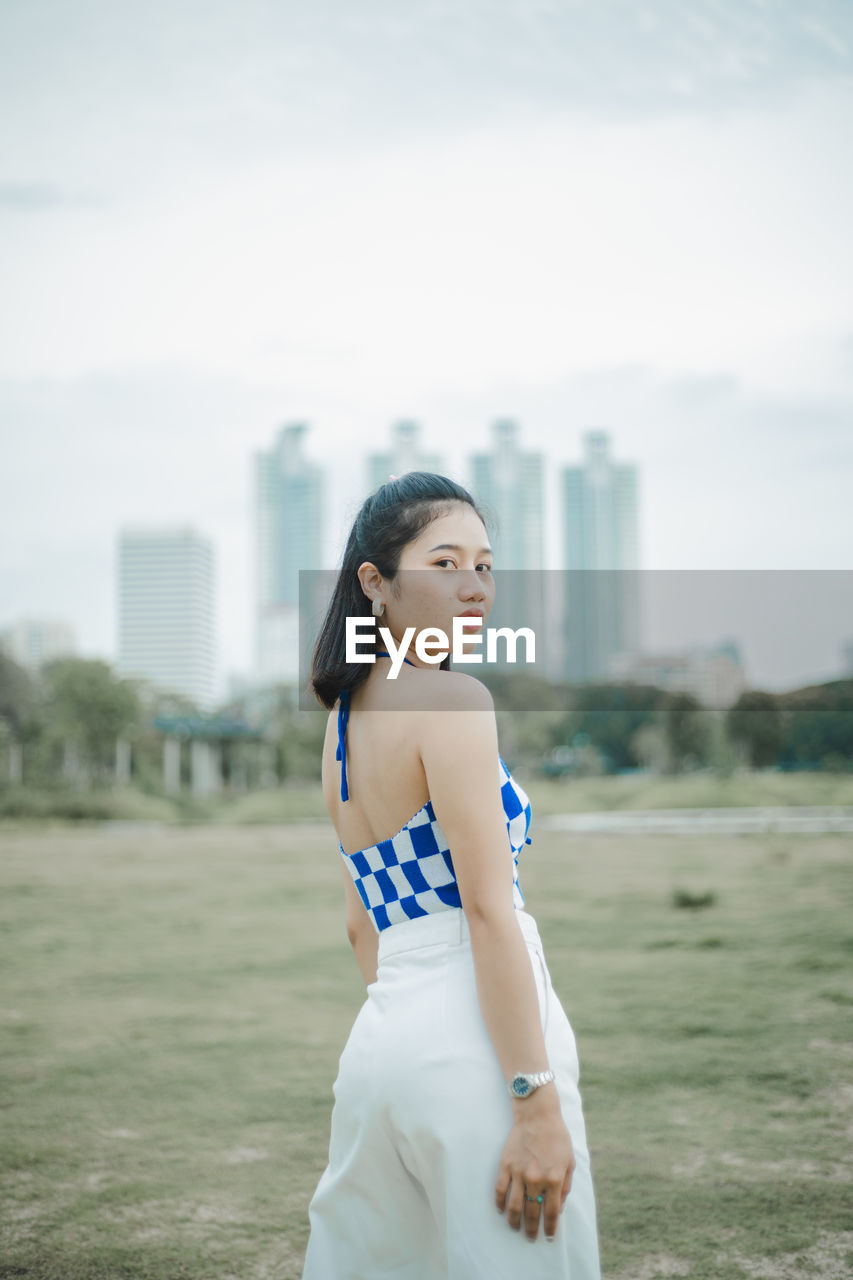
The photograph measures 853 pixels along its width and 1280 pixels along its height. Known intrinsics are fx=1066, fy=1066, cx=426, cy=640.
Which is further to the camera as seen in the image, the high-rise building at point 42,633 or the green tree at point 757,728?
the high-rise building at point 42,633

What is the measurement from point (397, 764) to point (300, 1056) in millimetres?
2812

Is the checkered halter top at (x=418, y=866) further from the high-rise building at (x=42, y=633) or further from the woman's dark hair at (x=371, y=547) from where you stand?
the high-rise building at (x=42, y=633)

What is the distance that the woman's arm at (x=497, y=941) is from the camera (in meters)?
1.09

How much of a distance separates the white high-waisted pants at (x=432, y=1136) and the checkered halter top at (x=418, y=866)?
2 cm

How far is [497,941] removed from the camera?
1.11 m

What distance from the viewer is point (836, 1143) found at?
278cm

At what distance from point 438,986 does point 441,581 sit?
46 centimetres

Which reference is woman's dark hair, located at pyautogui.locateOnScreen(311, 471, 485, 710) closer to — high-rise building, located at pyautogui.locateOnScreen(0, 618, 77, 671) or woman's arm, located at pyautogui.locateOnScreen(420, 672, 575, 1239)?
woman's arm, located at pyautogui.locateOnScreen(420, 672, 575, 1239)

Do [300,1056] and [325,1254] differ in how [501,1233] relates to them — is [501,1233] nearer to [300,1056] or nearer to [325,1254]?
[325,1254]

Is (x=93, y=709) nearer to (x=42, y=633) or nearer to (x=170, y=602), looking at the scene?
(x=42, y=633)

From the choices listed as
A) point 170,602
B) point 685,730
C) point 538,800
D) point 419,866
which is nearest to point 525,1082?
point 419,866

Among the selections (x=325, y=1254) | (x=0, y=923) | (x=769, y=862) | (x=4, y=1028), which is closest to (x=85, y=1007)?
Answer: (x=4, y=1028)

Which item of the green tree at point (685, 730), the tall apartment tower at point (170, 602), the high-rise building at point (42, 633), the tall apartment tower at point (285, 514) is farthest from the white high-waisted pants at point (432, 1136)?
the tall apartment tower at point (285, 514)

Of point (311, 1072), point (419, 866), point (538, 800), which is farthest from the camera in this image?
point (538, 800)
